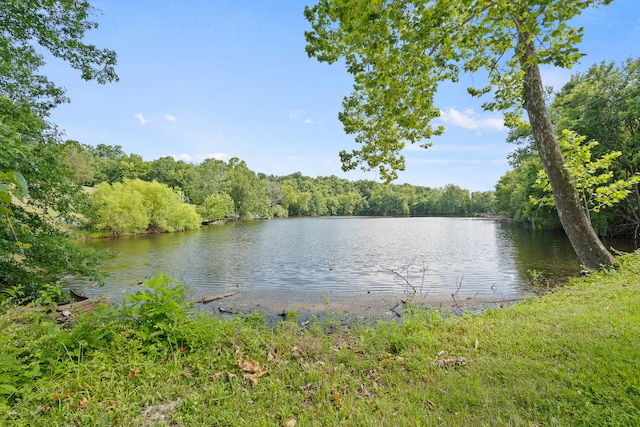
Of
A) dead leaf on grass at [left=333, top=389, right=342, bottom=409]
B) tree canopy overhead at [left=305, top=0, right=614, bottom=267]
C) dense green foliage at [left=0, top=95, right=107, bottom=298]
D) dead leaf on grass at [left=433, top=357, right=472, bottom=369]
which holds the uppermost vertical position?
tree canopy overhead at [left=305, top=0, right=614, bottom=267]

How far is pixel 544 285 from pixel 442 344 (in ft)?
32.4

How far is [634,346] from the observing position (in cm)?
329

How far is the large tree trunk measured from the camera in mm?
6152

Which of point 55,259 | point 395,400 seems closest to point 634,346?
point 395,400

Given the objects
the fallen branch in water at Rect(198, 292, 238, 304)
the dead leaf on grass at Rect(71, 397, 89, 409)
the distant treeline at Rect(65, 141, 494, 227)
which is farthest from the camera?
the distant treeline at Rect(65, 141, 494, 227)

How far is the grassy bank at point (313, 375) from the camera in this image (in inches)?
102

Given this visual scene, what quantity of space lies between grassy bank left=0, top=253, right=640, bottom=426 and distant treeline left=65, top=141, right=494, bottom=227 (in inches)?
275

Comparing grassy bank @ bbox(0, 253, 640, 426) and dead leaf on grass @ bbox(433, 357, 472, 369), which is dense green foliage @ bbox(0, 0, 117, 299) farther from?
dead leaf on grass @ bbox(433, 357, 472, 369)

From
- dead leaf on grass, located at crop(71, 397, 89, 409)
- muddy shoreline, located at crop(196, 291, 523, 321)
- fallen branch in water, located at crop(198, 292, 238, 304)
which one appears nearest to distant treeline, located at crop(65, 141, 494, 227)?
fallen branch in water, located at crop(198, 292, 238, 304)

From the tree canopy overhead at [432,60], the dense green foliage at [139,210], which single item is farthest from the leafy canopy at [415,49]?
the dense green foliage at [139,210]

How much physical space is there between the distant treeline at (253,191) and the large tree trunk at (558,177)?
437 inches

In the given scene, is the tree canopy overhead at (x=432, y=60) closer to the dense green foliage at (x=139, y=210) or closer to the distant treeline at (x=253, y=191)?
the distant treeline at (x=253, y=191)

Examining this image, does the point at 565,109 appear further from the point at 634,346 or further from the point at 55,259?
the point at 55,259

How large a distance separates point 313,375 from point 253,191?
224 ft
